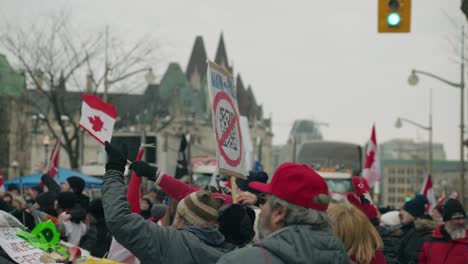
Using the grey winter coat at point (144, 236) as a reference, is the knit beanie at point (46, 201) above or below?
below

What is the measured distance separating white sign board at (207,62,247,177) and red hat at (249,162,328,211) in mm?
2446

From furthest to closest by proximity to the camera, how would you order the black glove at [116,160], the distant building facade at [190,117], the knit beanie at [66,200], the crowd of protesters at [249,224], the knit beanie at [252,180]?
the distant building facade at [190,117]
the knit beanie at [66,200]
the knit beanie at [252,180]
the black glove at [116,160]
the crowd of protesters at [249,224]

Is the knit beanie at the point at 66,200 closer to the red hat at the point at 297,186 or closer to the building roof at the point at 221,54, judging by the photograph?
the red hat at the point at 297,186

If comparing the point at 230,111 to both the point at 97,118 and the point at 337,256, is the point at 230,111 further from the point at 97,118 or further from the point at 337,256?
the point at 337,256

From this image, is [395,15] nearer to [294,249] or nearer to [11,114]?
[294,249]

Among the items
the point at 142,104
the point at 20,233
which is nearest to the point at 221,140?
the point at 20,233

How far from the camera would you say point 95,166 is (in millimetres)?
51531

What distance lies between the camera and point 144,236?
5.44 metres

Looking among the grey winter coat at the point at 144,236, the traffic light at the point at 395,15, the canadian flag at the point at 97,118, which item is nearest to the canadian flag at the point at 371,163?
the traffic light at the point at 395,15

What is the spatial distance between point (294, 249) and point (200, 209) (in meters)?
1.75

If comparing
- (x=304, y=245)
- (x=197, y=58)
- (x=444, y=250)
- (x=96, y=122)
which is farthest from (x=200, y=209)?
(x=197, y=58)

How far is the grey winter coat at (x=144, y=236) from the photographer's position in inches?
214

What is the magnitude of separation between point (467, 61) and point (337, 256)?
22971mm

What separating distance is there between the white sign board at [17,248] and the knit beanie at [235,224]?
1.03 meters
